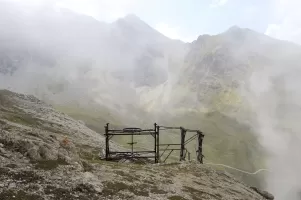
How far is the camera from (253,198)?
49.8 metres

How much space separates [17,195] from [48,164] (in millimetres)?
7394

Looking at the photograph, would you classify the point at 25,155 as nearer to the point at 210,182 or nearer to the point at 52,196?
the point at 52,196

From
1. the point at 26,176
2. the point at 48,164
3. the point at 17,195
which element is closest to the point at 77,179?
the point at 48,164

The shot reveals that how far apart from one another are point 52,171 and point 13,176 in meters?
4.22

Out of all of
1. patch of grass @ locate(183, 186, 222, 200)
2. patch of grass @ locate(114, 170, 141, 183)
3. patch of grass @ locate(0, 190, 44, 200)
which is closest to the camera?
patch of grass @ locate(0, 190, 44, 200)

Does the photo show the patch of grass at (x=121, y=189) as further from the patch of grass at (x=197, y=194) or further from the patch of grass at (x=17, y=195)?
the patch of grass at (x=17, y=195)

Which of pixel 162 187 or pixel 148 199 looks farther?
pixel 162 187

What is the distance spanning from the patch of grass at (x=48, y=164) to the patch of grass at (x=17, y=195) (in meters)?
5.41

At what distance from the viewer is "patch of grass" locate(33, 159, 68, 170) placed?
3270 cm

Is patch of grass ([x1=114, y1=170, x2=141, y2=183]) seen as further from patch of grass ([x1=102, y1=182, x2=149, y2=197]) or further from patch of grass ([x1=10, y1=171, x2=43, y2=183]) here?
patch of grass ([x1=10, y1=171, x2=43, y2=183])

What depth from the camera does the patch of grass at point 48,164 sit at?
1287 inches

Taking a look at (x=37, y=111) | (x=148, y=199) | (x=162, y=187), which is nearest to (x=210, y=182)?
(x=162, y=187)

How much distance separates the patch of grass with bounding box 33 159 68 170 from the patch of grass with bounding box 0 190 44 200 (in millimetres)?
5408

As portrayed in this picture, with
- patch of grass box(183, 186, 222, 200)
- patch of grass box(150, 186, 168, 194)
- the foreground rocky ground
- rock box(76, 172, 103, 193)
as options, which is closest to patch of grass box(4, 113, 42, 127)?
the foreground rocky ground
